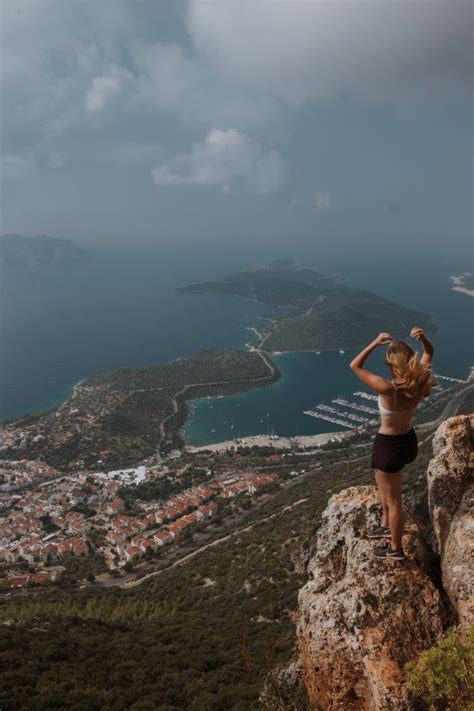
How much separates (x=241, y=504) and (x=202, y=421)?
1281 inches

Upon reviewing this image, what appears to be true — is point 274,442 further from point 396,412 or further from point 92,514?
point 396,412

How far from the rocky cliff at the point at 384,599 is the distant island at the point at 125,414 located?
5089 cm

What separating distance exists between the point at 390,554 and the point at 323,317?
117524mm

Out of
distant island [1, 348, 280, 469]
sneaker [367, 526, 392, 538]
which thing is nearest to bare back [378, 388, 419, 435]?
sneaker [367, 526, 392, 538]

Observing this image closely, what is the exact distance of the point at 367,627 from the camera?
384 cm

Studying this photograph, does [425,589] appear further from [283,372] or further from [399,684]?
[283,372]

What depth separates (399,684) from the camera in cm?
337

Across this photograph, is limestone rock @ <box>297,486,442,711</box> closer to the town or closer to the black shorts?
the black shorts

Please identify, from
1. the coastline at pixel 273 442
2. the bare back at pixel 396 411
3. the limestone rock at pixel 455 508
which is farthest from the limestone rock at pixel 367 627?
the coastline at pixel 273 442

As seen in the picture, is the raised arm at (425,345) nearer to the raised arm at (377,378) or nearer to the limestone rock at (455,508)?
the raised arm at (377,378)

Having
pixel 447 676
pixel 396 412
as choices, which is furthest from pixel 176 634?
pixel 396 412

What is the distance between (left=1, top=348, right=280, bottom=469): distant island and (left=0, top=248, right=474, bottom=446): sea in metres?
3.52

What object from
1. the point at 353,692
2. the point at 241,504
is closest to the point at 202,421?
the point at 241,504

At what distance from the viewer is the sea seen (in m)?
71.3
